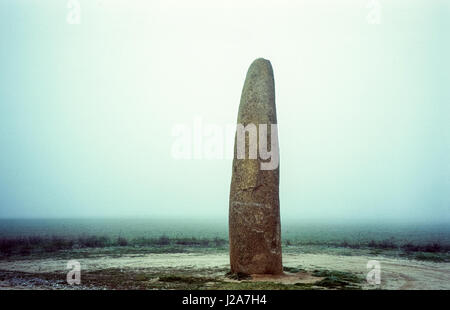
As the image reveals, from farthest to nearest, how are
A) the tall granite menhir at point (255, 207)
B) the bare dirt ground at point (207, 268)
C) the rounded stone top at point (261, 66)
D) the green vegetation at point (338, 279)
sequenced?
the rounded stone top at point (261, 66) < the tall granite menhir at point (255, 207) < the bare dirt ground at point (207, 268) < the green vegetation at point (338, 279)

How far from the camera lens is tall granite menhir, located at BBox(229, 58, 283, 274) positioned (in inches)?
506

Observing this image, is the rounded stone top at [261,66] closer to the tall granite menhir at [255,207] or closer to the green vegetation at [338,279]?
the tall granite menhir at [255,207]

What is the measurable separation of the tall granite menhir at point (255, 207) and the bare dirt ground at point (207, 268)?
0.64 metres

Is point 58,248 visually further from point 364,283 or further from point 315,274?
point 364,283

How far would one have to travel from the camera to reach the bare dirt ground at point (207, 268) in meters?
11.6

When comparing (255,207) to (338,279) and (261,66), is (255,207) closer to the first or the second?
(338,279)

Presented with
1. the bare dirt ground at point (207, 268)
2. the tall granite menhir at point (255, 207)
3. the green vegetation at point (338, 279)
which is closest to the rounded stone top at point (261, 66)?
the tall granite menhir at point (255, 207)

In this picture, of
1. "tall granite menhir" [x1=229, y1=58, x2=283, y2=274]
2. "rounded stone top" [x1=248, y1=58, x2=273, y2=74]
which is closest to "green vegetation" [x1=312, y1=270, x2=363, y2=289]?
"tall granite menhir" [x1=229, y1=58, x2=283, y2=274]

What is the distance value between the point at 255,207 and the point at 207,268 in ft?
11.0

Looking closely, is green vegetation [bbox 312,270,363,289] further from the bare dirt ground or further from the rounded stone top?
the rounded stone top

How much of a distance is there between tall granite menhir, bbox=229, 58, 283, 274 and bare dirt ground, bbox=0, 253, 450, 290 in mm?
641

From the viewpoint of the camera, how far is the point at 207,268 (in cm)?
1485

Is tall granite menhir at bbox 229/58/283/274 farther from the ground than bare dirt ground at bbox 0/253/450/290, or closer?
farther from the ground
